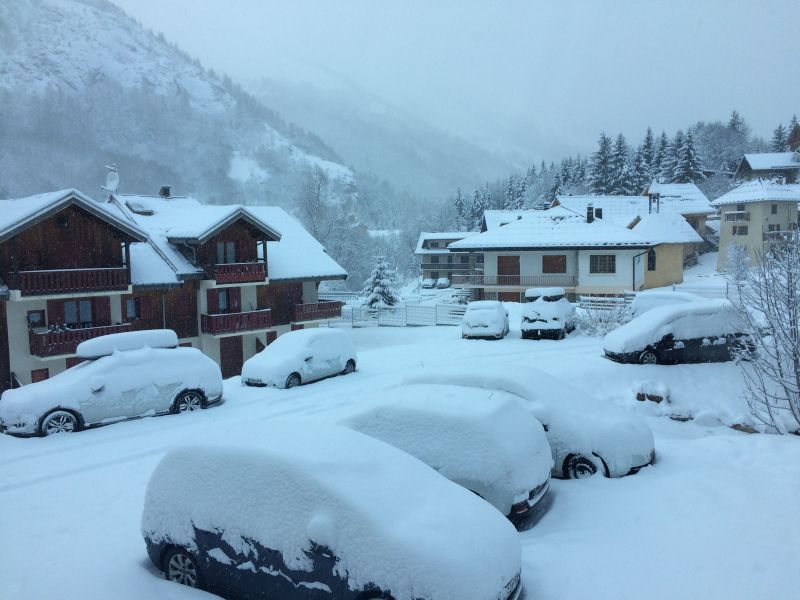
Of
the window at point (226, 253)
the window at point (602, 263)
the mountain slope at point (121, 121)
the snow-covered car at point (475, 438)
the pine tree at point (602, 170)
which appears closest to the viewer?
the snow-covered car at point (475, 438)

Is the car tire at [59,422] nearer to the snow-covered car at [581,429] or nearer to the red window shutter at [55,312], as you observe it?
the snow-covered car at [581,429]

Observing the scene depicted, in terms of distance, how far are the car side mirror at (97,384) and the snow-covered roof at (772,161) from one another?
7175 cm

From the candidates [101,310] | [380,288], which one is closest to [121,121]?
[380,288]

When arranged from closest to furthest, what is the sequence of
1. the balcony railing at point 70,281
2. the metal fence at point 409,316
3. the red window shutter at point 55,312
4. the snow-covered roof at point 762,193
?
the balcony railing at point 70,281 → the red window shutter at point 55,312 → the metal fence at point 409,316 → the snow-covered roof at point 762,193

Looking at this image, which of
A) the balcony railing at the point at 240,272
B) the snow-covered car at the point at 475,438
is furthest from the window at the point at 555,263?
the snow-covered car at the point at 475,438

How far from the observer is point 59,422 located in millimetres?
12336

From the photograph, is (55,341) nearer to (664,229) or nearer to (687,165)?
(664,229)

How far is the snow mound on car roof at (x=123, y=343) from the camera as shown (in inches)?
526

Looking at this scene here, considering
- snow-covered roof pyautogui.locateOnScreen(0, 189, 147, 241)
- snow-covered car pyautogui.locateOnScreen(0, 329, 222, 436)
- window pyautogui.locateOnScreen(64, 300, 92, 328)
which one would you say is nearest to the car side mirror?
snow-covered car pyautogui.locateOnScreen(0, 329, 222, 436)

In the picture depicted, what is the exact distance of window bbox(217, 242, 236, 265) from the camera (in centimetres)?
2742

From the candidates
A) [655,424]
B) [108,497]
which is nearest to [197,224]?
[108,497]

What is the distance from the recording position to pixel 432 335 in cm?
2878

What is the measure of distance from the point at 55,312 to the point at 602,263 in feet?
102

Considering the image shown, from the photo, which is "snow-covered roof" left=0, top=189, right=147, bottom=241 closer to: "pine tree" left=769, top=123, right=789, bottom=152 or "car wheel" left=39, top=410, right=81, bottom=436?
"car wheel" left=39, top=410, right=81, bottom=436
